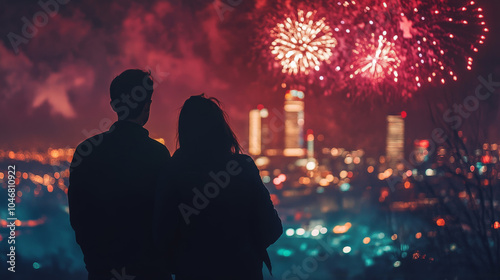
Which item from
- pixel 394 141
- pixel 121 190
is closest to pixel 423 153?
pixel 121 190

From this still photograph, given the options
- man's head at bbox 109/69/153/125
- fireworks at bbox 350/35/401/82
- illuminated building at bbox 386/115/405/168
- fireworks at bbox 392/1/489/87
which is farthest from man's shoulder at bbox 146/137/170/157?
illuminated building at bbox 386/115/405/168

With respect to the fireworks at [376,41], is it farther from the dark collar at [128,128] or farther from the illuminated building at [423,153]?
the illuminated building at [423,153]

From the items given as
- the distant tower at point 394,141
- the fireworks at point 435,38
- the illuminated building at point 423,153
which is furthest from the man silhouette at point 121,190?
the distant tower at point 394,141

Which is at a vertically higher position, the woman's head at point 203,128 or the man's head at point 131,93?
the man's head at point 131,93

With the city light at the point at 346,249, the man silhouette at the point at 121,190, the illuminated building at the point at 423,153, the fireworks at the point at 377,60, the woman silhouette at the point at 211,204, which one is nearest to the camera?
the woman silhouette at the point at 211,204

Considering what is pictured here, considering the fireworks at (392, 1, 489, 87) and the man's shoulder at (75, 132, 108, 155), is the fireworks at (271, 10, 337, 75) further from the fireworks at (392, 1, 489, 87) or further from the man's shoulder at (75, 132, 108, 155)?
the man's shoulder at (75, 132, 108, 155)

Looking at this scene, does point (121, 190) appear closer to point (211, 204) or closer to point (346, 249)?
point (211, 204)

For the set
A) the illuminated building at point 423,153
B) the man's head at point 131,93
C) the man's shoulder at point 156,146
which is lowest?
the man's shoulder at point 156,146
